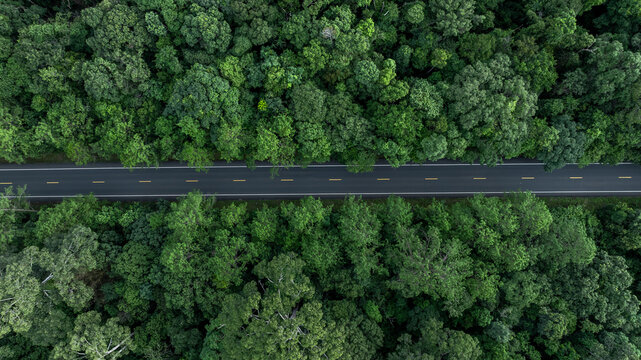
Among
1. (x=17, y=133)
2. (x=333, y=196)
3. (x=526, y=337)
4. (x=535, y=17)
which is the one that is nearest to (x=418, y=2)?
(x=535, y=17)

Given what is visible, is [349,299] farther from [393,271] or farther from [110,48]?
[110,48]

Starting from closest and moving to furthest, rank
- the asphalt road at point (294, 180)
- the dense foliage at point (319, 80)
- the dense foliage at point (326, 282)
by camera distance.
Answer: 1. the dense foliage at point (326, 282)
2. the dense foliage at point (319, 80)
3. the asphalt road at point (294, 180)

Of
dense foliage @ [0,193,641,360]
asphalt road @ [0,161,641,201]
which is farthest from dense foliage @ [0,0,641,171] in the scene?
dense foliage @ [0,193,641,360]

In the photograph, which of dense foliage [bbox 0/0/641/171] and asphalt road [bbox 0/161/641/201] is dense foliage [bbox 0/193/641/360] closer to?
asphalt road [bbox 0/161/641/201]

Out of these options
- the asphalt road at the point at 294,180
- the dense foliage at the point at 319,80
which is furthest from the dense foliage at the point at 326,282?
the dense foliage at the point at 319,80

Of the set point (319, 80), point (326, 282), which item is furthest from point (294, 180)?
point (326, 282)

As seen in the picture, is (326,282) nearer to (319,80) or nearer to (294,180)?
(294,180)

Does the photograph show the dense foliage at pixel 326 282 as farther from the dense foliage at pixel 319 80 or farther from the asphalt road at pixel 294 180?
the dense foliage at pixel 319 80
